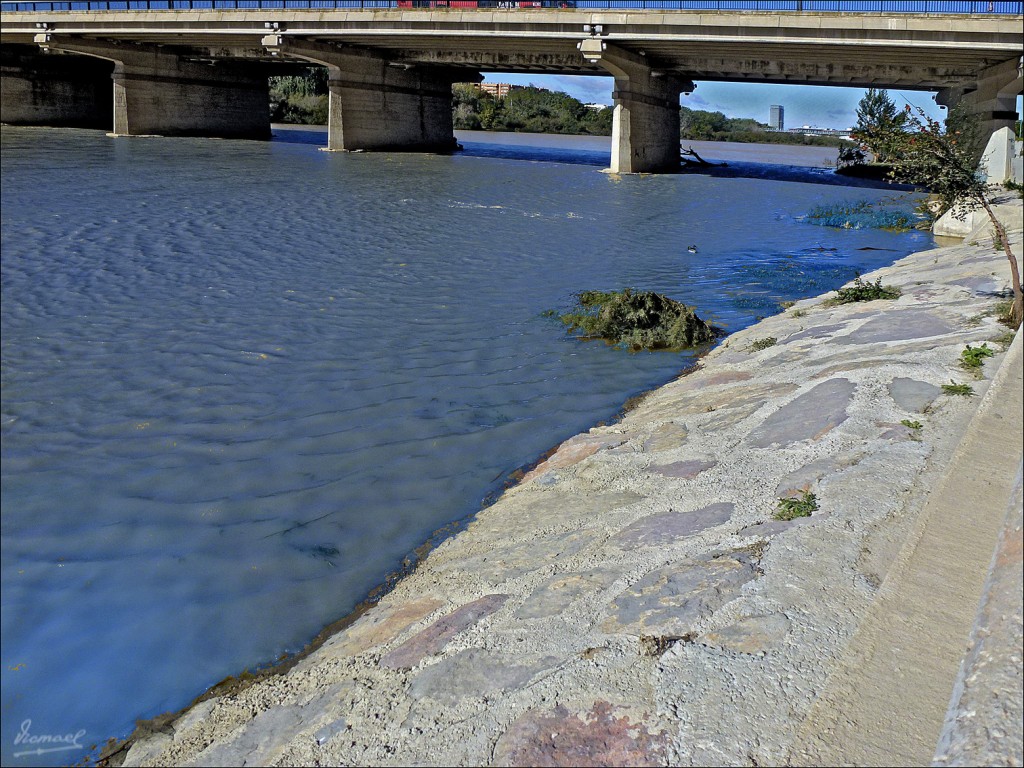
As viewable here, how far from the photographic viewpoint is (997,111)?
35125mm

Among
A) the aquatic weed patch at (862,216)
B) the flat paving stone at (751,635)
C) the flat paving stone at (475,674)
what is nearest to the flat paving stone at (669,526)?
the flat paving stone at (751,635)

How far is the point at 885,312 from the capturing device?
10602mm

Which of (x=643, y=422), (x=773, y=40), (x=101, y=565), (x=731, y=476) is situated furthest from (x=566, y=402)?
(x=773, y=40)

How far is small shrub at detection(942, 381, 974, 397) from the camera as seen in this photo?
6609 millimetres

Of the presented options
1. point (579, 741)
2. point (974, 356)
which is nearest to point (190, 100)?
point (974, 356)

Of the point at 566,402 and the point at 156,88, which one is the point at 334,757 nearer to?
the point at 566,402

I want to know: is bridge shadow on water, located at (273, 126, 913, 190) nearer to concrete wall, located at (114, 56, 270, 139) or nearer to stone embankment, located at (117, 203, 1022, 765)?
concrete wall, located at (114, 56, 270, 139)

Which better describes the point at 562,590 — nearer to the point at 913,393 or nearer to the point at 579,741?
the point at 579,741

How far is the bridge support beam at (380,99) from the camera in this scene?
1826 inches

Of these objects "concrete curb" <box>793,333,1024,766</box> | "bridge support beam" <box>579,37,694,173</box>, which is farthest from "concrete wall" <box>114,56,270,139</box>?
"concrete curb" <box>793,333,1024,766</box>

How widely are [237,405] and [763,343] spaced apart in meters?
6.19

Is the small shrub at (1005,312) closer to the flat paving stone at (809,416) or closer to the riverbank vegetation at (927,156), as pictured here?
the riverbank vegetation at (927,156)

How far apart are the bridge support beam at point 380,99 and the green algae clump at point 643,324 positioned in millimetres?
36538

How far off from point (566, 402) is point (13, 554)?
18.1ft
